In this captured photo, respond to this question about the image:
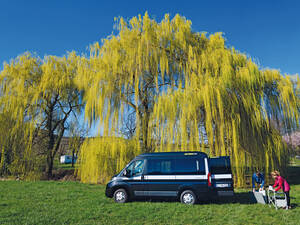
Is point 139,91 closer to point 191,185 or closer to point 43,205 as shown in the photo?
point 191,185

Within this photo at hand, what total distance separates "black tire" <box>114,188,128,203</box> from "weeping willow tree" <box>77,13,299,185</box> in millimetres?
3021

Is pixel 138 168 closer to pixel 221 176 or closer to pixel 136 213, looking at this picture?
pixel 136 213

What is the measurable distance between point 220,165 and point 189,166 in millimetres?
1007

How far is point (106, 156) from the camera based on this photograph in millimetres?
10195

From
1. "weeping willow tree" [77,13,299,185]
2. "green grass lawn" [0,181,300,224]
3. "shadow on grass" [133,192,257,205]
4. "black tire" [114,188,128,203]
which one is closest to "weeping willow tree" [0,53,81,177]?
"weeping willow tree" [77,13,299,185]

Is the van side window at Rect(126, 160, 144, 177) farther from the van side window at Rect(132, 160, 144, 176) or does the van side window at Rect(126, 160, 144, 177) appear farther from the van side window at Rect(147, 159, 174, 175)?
the van side window at Rect(147, 159, 174, 175)

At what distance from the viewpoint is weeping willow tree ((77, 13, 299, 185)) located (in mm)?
9117

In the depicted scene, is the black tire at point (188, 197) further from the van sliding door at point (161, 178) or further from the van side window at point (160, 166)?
the van side window at point (160, 166)

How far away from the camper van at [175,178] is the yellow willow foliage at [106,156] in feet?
9.59

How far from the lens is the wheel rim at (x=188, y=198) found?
6.47m

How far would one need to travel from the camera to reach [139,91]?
37.3ft

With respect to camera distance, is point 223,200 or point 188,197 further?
point 223,200

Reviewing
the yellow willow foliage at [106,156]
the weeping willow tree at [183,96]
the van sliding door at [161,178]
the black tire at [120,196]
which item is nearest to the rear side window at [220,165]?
the van sliding door at [161,178]

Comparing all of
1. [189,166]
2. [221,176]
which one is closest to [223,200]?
[221,176]
